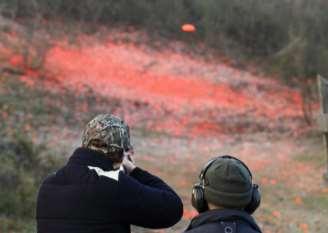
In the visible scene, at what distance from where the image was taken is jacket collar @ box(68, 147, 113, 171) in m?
3.42

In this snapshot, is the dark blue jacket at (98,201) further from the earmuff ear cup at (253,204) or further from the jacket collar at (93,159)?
the earmuff ear cup at (253,204)

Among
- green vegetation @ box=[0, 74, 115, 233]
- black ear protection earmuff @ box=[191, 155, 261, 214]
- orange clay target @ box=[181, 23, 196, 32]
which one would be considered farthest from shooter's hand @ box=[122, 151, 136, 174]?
orange clay target @ box=[181, 23, 196, 32]

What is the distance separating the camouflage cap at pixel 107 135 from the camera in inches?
135

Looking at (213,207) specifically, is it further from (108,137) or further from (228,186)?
(108,137)

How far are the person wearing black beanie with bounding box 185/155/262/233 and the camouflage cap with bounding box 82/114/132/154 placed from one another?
557mm

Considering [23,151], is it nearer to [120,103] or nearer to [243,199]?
[243,199]

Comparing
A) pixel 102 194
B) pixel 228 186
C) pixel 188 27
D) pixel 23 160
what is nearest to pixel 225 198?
pixel 228 186

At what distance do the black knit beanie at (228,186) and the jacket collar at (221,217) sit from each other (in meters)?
0.04

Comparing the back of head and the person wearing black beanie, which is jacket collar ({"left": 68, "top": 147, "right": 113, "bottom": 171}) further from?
the person wearing black beanie

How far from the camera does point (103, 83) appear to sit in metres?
22.7

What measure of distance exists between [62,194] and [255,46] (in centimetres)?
2715

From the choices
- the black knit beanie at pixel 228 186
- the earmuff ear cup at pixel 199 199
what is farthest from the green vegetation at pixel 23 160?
the black knit beanie at pixel 228 186

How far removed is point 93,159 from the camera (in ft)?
11.2

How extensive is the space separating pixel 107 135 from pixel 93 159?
14 cm
